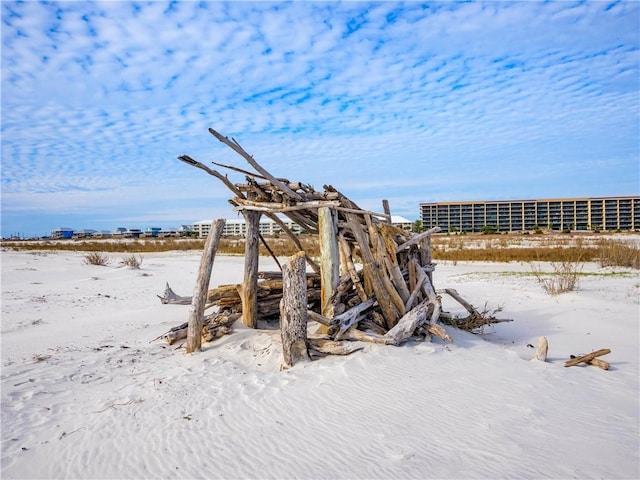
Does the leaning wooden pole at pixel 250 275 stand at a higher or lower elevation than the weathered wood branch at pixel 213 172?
lower

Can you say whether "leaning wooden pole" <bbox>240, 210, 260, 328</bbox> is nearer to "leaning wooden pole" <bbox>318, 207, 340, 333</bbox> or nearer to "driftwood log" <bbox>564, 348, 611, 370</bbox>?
"leaning wooden pole" <bbox>318, 207, 340, 333</bbox>

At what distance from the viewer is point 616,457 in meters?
3.90

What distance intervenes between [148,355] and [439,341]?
475cm

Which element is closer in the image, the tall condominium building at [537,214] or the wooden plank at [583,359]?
the wooden plank at [583,359]

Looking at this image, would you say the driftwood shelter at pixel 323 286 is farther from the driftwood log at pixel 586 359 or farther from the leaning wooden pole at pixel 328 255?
the driftwood log at pixel 586 359

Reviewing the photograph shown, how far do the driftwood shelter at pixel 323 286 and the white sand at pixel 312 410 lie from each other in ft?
1.27

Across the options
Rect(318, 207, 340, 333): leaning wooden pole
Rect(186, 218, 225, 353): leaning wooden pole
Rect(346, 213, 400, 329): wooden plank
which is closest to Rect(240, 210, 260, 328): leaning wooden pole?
Rect(186, 218, 225, 353): leaning wooden pole

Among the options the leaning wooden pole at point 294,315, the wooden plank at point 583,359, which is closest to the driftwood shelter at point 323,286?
the leaning wooden pole at point 294,315

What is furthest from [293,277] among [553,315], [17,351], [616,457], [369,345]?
[553,315]

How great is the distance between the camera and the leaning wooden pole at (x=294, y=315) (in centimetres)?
619

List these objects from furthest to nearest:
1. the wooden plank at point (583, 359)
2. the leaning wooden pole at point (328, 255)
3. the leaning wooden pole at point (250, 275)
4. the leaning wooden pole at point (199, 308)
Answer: the leaning wooden pole at point (250, 275) → the leaning wooden pole at point (199, 308) → the leaning wooden pole at point (328, 255) → the wooden plank at point (583, 359)

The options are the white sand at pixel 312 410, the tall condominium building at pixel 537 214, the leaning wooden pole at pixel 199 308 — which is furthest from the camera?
the tall condominium building at pixel 537 214

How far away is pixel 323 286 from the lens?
7.27 metres

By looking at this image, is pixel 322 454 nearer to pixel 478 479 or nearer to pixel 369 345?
pixel 478 479
